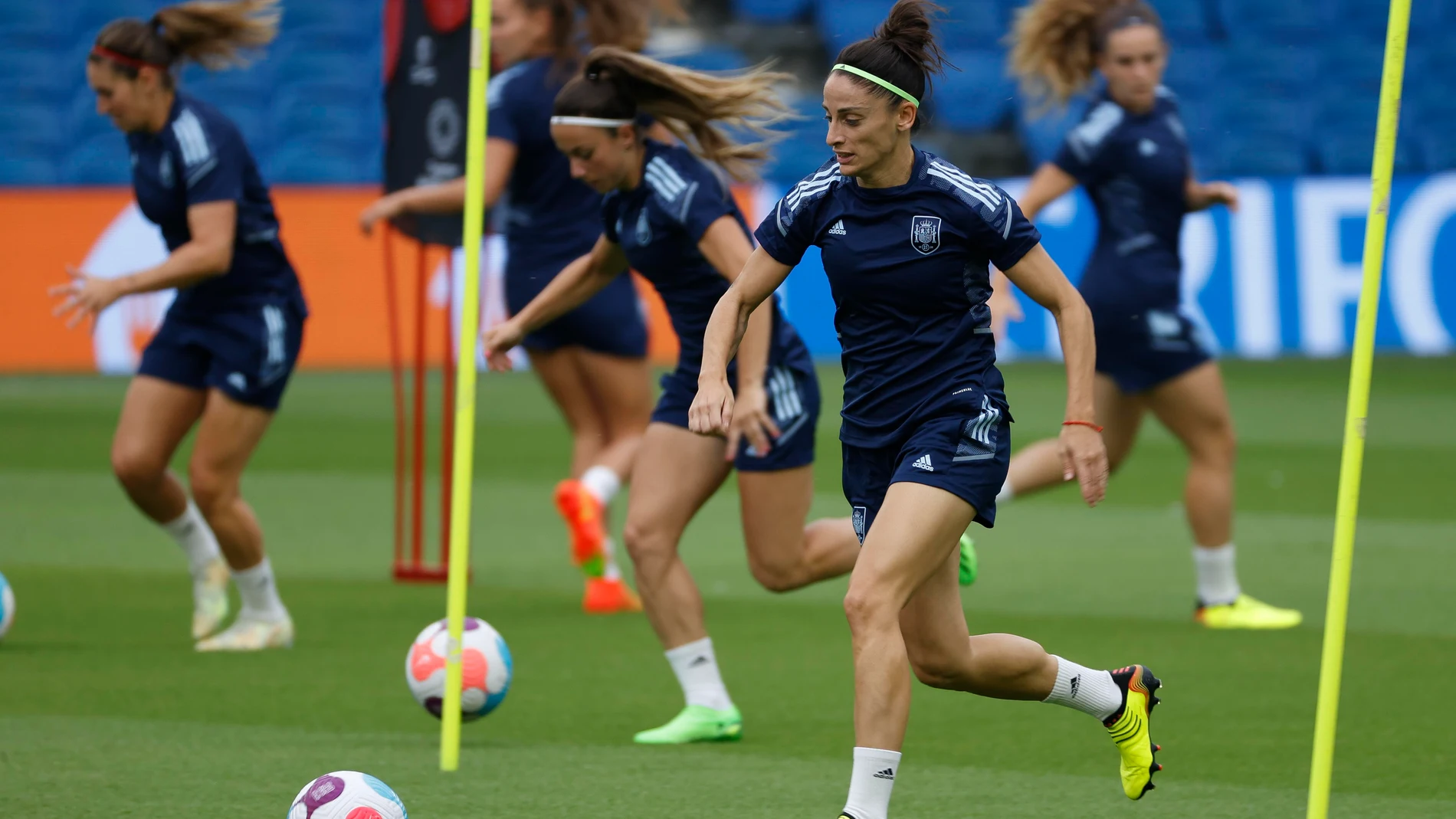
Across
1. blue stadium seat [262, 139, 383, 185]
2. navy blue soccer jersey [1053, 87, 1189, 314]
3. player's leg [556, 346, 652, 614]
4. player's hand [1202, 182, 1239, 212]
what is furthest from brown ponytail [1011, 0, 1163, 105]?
blue stadium seat [262, 139, 383, 185]

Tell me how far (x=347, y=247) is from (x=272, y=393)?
12.2 meters

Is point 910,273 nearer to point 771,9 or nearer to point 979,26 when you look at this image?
point 771,9

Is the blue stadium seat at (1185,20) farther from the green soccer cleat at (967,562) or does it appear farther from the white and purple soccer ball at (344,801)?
the white and purple soccer ball at (344,801)

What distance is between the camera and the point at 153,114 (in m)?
7.73

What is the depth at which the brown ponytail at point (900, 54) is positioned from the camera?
485 cm

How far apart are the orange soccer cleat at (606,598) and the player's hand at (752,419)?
3263mm

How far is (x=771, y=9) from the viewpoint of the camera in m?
25.0

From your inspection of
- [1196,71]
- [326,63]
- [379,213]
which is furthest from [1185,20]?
[379,213]

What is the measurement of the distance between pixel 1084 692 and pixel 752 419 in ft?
3.80

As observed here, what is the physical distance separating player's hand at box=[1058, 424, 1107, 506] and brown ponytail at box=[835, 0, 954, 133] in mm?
881

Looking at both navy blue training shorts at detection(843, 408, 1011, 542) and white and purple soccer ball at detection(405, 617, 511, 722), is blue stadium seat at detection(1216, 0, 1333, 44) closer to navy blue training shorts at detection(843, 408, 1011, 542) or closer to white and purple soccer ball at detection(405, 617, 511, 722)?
white and purple soccer ball at detection(405, 617, 511, 722)

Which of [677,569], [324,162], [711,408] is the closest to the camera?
[711,408]

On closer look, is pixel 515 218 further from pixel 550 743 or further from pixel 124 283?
pixel 550 743

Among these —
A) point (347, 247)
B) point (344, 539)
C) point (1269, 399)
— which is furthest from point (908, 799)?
point (347, 247)
